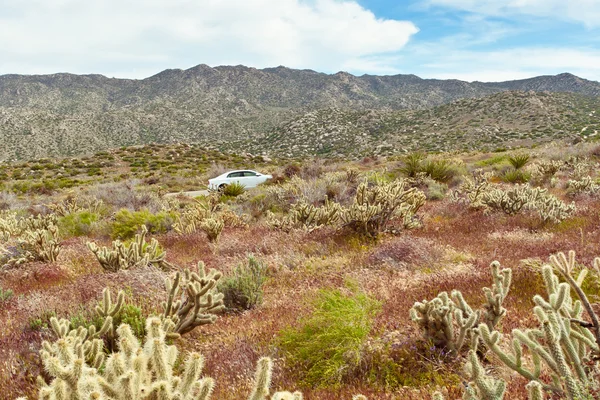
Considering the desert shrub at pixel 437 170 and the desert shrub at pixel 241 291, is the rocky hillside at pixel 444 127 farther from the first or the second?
the desert shrub at pixel 241 291

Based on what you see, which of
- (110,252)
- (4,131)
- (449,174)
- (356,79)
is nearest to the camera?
(110,252)

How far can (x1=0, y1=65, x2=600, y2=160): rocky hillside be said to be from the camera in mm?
67688

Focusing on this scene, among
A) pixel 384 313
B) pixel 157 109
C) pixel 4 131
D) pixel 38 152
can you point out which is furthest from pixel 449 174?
pixel 157 109

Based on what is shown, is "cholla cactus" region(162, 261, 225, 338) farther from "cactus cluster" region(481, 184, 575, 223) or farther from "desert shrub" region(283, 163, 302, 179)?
"desert shrub" region(283, 163, 302, 179)

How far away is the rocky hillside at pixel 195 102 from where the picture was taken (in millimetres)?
67688

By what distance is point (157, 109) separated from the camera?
281 feet

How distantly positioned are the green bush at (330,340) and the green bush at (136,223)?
308 inches

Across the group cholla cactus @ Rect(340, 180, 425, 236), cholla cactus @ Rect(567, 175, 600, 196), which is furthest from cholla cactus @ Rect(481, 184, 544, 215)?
cholla cactus @ Rect(567, 175, 600, 196)

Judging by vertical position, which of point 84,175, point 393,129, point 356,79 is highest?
point 356,79

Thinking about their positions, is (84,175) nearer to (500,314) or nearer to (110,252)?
(110,252)

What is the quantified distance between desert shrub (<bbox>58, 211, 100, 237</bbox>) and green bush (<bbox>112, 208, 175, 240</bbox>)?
1121mm

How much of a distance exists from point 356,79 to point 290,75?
2106cm

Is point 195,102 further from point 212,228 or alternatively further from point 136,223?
point 212,228

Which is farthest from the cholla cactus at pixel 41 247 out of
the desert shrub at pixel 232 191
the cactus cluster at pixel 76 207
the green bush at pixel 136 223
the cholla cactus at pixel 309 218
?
the desert shrub at pixel 232 191
